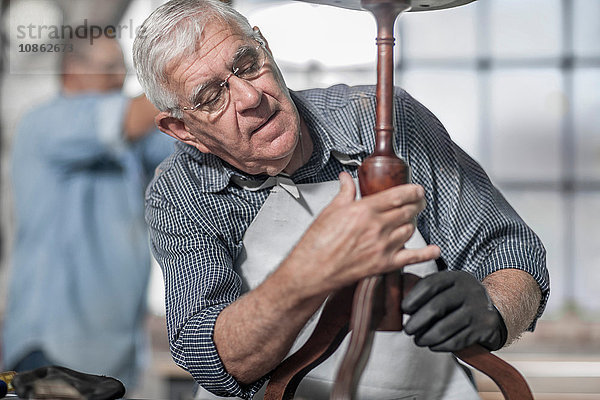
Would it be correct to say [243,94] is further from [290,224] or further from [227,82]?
[290,224]

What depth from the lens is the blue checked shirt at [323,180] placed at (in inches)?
35.3

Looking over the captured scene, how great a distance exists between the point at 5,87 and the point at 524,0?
251 centimetres

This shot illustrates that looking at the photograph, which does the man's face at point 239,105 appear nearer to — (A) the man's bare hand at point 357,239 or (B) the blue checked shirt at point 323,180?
(B) the blue checked shirt at point 323,180

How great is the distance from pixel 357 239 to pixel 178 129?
0.44 m

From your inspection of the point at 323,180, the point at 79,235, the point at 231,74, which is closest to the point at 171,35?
the point at 231,74

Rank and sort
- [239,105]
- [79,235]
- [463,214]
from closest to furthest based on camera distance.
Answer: [239,105] → [463,214] → [79,235]

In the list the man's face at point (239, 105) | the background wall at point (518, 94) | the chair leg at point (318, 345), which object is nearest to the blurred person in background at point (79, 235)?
the background wall at point (518, 94)

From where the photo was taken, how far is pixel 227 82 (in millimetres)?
852

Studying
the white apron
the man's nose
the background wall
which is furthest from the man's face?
the background wall

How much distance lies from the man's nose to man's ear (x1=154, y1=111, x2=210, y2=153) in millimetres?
139

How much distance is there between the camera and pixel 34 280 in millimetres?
2299

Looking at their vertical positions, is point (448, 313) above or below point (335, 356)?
above

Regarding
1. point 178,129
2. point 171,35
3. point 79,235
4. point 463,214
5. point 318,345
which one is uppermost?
point 171,35

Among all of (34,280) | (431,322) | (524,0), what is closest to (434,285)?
(431,322)
